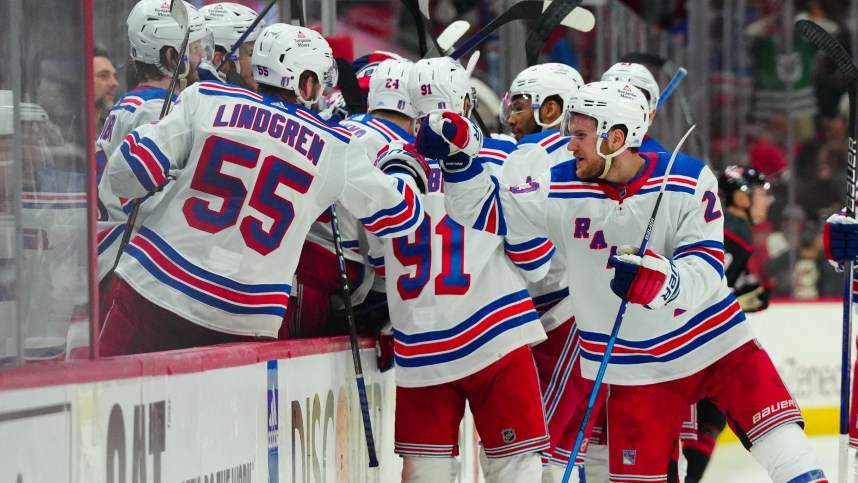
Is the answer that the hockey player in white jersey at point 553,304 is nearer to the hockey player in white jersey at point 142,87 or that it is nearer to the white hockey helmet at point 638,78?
the white hockey helmet at point 638,78

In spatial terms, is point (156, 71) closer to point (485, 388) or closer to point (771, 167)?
point (485, 388)

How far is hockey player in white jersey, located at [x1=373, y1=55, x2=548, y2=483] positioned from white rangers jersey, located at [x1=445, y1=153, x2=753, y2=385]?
0.26 m

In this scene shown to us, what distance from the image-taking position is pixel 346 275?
12.1 ft

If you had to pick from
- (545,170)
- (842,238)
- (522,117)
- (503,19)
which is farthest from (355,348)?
(503,19)

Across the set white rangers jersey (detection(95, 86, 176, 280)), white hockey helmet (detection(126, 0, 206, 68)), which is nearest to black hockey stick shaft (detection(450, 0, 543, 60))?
white hockey helmet (detection(126, 0, 206, 68))

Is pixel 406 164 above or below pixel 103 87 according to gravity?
below

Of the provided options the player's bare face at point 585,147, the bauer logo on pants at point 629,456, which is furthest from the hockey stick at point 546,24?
the bauer logo on pants at point 629,456

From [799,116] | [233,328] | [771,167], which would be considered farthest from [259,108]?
[799,116]

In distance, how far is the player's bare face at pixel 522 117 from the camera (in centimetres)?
432

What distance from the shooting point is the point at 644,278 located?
290cm

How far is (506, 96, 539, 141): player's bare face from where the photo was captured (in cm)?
432

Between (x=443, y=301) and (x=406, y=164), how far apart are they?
0.37m

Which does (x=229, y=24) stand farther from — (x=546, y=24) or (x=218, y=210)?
(x=546, y=24)

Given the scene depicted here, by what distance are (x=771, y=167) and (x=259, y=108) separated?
7.41m
